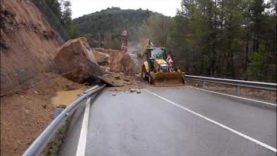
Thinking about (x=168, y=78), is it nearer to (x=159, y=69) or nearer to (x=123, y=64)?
(x=159, y=69)

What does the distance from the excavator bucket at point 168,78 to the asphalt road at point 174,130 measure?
10691 millimetres

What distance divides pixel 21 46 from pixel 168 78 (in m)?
9.83

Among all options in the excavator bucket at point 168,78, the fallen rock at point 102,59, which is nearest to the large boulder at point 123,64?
the fallen rock at point 102,59

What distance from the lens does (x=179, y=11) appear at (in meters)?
60.4

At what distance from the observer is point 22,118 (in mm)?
11828

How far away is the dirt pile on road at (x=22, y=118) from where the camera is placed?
9.64 metres

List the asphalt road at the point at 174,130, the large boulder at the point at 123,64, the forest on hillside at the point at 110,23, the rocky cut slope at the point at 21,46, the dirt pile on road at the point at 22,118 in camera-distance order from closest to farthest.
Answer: the asphalt road at the point at 174,130 < the dirt pile on road at the point at 22,118 < the rocky cut slope at the point at 21,46 < the large boulder at the point at 123,64 < the forest on hillside at the point at 110,23

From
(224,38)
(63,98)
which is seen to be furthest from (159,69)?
(224,38)

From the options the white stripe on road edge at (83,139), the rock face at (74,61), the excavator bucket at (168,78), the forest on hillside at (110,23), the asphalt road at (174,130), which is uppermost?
the forest on hillside at (110,23)

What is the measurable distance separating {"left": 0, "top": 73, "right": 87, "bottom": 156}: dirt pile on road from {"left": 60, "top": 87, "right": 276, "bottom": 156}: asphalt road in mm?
906

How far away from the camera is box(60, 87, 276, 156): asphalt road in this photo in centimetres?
842

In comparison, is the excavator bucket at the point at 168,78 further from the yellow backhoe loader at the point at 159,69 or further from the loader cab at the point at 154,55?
the loader cab at the point at 154,55

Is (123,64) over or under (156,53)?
under

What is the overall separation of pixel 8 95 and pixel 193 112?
5.49m
